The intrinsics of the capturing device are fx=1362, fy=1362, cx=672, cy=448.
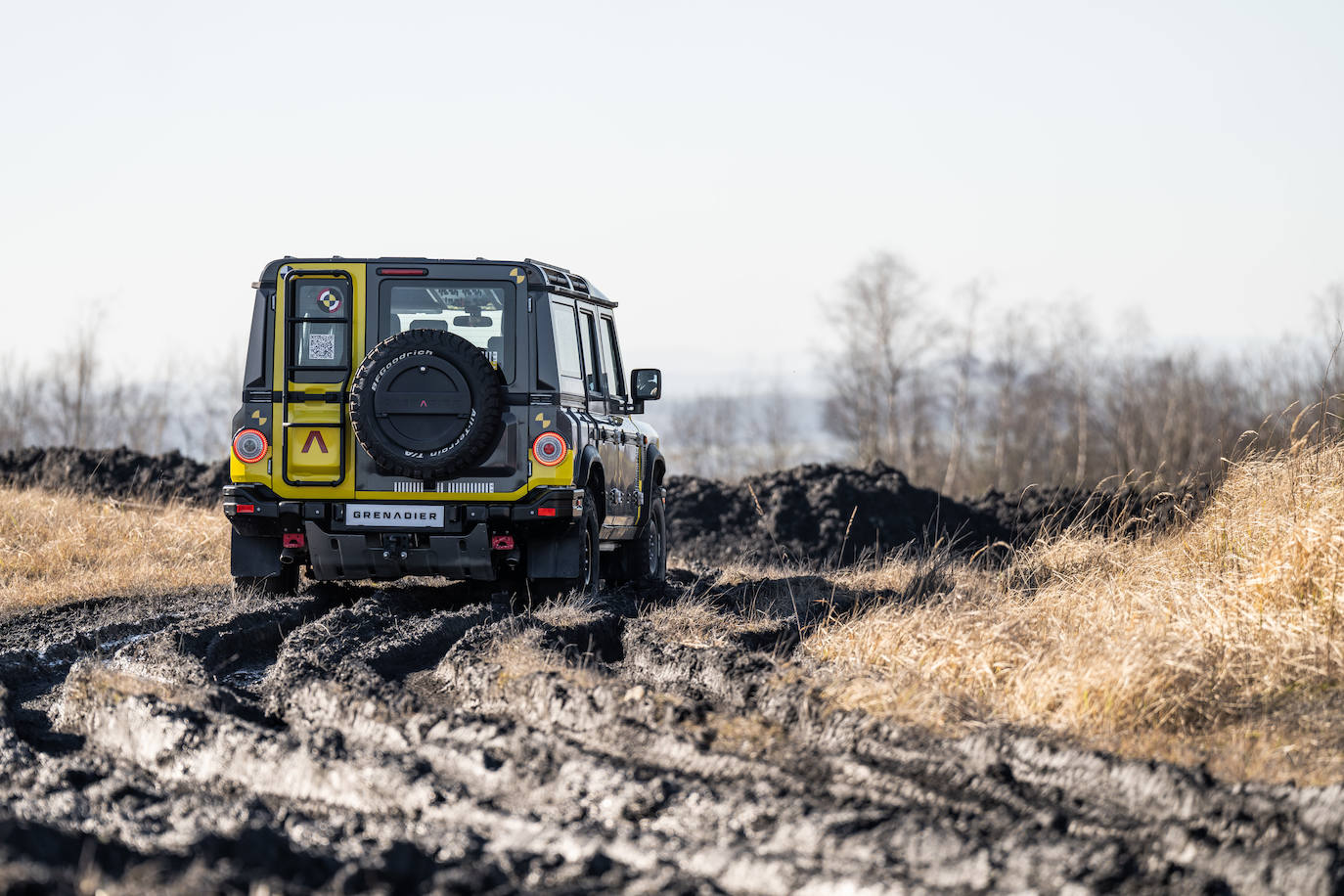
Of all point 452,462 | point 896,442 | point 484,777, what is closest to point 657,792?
point 484,777

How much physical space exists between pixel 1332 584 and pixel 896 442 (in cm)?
4137

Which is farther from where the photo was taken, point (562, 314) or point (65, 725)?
point (562, 314)

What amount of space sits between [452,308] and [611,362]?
236cm

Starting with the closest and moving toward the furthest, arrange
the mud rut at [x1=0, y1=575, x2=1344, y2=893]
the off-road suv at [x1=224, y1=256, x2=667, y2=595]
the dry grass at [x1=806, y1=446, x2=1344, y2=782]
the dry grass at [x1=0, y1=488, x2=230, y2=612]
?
the mud rut at [x1=0, y1=575, x2=1344, y2=893]
the dry grass at [x1=806, y1=446, x2=1344, y2=782]
the off-road suv at [x1=224, y1=256, x2=667, y2=595]
the dry grass at [x1=0, y1=488, x2=230, y2=612]

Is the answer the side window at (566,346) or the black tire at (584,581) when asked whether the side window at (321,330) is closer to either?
the side window at (566,346)

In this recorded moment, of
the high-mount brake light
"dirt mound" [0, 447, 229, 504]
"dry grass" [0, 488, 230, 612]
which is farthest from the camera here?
"dirt mound" [0, 447, 229, 504]

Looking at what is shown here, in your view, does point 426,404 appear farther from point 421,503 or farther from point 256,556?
point 256,556

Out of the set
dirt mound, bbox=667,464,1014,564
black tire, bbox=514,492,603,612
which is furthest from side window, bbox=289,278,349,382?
dirt mound, bbox=667,464,1014,564

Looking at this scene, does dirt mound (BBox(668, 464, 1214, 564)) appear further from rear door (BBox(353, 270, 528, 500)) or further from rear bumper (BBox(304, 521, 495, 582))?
rear door (BBox(353, 270, 528, 500))

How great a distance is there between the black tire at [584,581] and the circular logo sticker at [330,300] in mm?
2238

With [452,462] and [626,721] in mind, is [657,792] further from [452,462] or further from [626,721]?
[452,462]

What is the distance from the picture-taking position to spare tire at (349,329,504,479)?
9.21 meters

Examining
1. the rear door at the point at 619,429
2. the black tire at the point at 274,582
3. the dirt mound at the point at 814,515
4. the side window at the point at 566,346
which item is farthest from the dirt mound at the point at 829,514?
the black tire at the point at 274,582

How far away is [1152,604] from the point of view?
7383 mm
